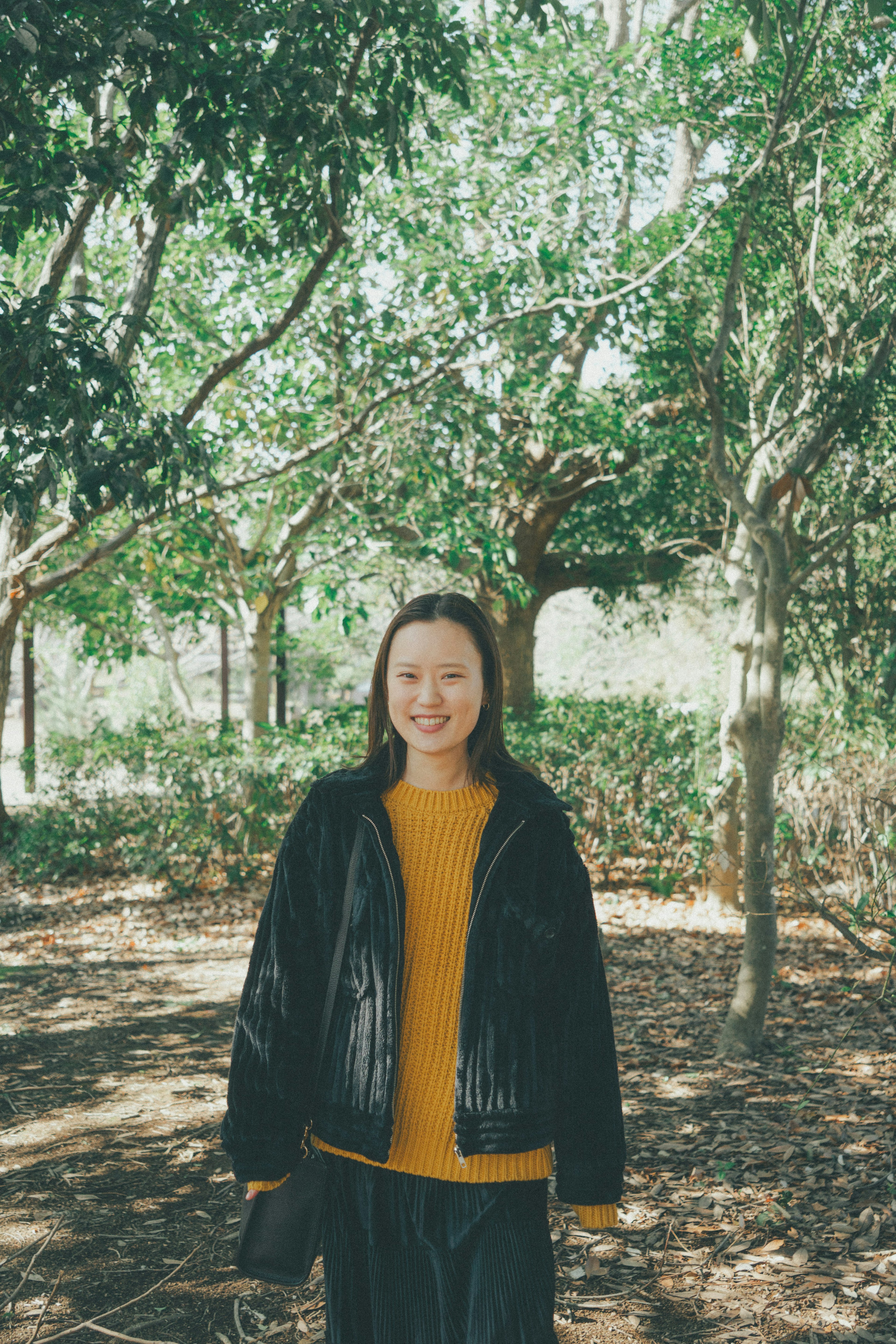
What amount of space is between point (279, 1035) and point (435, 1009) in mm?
282

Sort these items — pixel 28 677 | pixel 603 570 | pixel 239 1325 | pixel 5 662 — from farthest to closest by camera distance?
1. pixel 28 677
2. pixel 603 570
3. pixel 5 662
4. pixel 239 1325

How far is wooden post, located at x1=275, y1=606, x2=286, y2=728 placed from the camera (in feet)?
37.2

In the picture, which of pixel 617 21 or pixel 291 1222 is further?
pixel 617 21

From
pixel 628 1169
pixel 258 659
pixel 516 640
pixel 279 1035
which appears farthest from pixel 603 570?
pixel 279 1035

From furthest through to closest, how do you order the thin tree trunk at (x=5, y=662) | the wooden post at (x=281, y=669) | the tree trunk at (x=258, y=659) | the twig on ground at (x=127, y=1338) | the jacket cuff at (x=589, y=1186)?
the wooden post at (x=281, y=669) < the tree trunk at (x=258, y=659) < the thin tree trunk at (x=5, y=662) < the twig on ground at (x=127, y=1338) < the jacket cuff at (x=589, y=1186)

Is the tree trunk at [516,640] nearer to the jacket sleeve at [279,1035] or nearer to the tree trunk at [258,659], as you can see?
the tree trunk at [258,659]

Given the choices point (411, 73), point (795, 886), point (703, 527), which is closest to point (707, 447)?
point (703, 527)

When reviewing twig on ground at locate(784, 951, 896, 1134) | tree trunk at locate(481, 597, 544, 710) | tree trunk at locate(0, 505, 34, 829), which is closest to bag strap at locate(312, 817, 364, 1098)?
twig on ground at locate(784, 951, 896, 1134)

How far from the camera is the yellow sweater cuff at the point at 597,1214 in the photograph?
6.12 ft

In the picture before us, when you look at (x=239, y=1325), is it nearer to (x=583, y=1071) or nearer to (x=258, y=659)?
(x=583, y=1071)

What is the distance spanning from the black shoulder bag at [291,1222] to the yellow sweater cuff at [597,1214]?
1.52 ft

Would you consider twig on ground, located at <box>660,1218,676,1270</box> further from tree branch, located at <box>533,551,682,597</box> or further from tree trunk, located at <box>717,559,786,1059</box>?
tree branch, located at <box>533,551,682,597</box>

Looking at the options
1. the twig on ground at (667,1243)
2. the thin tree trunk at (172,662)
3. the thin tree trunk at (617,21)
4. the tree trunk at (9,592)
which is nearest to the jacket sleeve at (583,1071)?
the twig on ground at (667,1243)

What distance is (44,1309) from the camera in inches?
114
